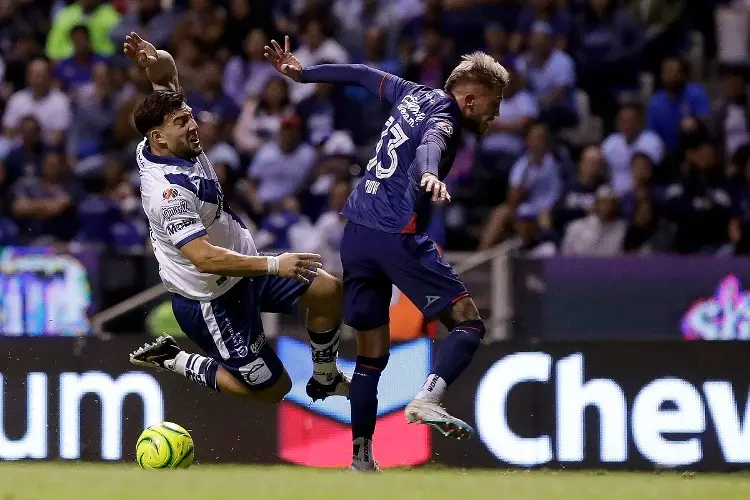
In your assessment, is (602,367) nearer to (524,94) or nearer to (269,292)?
(269,292)

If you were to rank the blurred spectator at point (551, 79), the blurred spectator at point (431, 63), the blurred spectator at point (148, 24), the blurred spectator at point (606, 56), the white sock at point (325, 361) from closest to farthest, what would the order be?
the white sock at point (325, 361) → the blurred spectator at point (551, 79) → the blurred spectator at point (431, 63) → the blurred spectator at point (606, 56) → the blurred spectator at point (148, 24)

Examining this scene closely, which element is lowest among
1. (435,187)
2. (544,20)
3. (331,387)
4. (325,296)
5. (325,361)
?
(331,387)

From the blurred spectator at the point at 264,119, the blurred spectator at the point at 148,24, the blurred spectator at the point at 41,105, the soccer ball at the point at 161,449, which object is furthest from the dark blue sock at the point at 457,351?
the blurred spectator at the point at 148,24

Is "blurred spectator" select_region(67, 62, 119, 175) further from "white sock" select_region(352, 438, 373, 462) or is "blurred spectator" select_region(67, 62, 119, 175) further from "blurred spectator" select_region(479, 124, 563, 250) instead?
"white sock" select_region(352, 438, 373, 462)

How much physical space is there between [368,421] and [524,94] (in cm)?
738

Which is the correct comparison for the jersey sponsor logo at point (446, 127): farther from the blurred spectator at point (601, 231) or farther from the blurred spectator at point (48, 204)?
the blurred spectator at point (48, 204)

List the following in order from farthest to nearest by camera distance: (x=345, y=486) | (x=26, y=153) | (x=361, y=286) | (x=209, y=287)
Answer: (x=26, y=153) < (x=209, y=287) < (x=361, y=286) < (x=345, y=486)

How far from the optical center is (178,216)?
8023mm

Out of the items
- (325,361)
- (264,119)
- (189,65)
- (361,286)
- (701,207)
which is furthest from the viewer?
(189,65)

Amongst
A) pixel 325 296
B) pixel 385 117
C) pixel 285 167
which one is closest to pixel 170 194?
pixel 325 296

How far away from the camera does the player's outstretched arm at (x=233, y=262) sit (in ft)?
25.9

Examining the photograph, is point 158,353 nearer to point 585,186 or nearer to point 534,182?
point 534,182

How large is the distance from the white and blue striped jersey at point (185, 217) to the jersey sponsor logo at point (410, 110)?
1.14 meters

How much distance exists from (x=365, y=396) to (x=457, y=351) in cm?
68
